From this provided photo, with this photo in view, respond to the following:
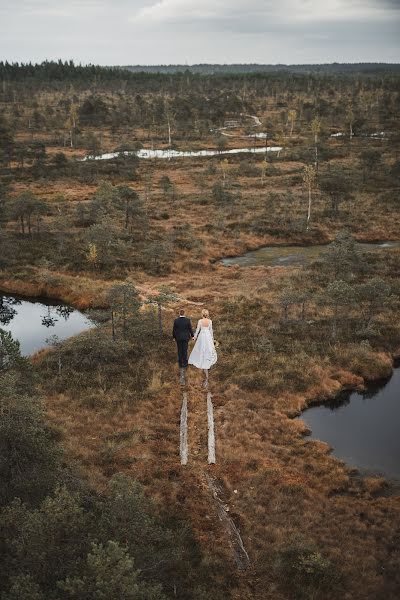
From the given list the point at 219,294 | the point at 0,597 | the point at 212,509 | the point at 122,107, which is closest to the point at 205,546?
the point at 212,509

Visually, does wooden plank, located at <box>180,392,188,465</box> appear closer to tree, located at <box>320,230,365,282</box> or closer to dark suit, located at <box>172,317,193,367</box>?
dark suit, located at <box>172,317,193,367</box>

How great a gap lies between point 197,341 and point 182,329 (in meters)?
0.86

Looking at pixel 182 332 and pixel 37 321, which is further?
pixel 37 321

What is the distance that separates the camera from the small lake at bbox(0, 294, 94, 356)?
28.8m

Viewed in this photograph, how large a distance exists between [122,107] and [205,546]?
13065 centimetres

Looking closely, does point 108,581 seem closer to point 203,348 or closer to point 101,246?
point 203,348

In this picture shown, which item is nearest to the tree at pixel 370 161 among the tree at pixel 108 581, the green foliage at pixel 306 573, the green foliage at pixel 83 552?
the green foliage at pixel 306 573

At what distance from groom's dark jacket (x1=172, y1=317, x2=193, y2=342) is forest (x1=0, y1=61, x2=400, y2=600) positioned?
2.21m

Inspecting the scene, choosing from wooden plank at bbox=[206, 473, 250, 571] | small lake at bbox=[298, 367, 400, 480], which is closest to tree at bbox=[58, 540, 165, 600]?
wooden plank at bbox=[206, 473, 250, 571]

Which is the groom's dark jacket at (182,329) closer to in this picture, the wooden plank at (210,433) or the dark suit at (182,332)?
the dark suit at (182,332)

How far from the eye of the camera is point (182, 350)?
19.8 metres

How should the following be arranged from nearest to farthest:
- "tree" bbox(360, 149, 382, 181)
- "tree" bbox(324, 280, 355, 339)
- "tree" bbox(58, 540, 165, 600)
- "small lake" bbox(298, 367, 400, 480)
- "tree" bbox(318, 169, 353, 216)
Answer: "tree" bbox(58, 540, 165, 600) < "small lake" bbox(298, 367, 400, 480) < "tree" bbox(324, 280, 355, 339) < "tree" bbox(318, 169, 353, 216) < "tree" bbox(360, 149, 382, 181)

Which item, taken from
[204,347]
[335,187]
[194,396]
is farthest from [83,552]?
[335,187]

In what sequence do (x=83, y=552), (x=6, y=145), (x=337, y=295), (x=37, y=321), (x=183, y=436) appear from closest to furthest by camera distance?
(x=83, y=552) → (x=183, y=436) → (x=337, y=295) → (x=37, y=321) → (x=6, y=145)
